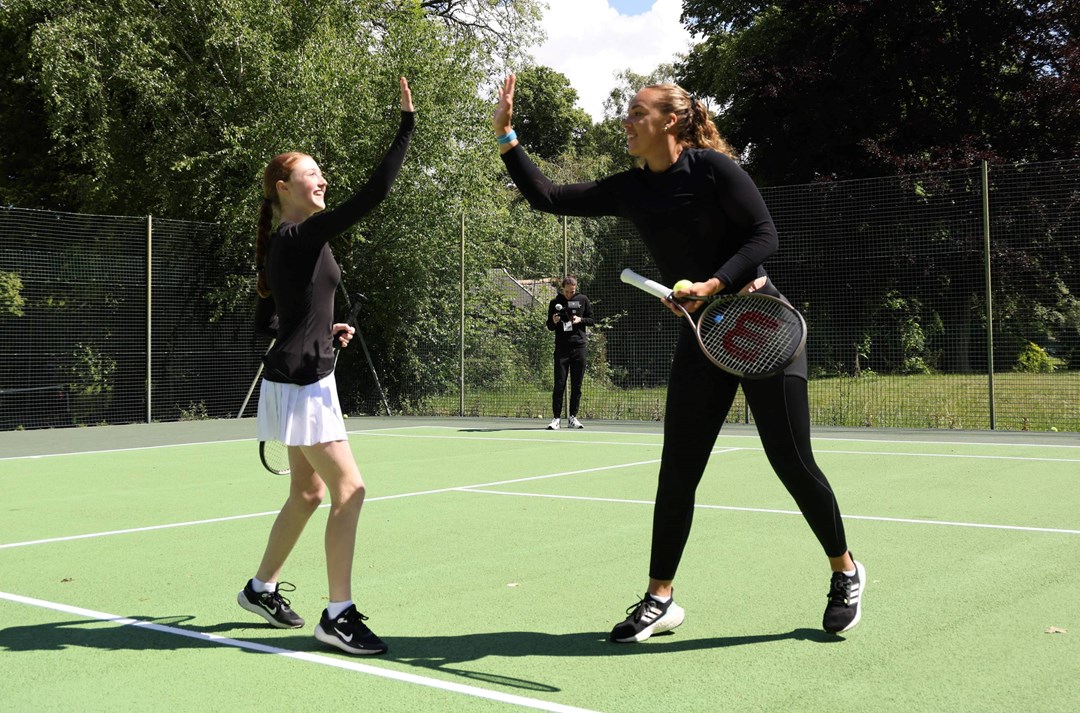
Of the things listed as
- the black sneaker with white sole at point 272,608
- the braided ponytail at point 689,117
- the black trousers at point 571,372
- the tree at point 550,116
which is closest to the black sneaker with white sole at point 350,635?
the black sneaker with white sole at point 272,608

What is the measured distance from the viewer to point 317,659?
393 centimetres

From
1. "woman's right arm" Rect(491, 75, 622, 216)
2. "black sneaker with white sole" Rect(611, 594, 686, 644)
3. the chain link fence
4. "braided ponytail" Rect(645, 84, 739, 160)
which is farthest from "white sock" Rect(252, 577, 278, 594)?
the chain link fence

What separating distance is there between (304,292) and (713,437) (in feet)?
5.18

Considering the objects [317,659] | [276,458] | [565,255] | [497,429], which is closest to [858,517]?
[276,458]

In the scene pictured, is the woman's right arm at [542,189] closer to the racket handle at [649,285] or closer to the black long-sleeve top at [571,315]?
the racket handle at [649,285]

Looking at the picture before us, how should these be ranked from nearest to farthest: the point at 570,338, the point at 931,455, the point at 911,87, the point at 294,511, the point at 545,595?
the point at 294,511
the point at 545,595
the point at 931,455
the point at 570,338
the point at 911,87

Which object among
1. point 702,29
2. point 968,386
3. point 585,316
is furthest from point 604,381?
point 702,29

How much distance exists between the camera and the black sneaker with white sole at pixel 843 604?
4121mm

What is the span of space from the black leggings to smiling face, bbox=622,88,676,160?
0.69m

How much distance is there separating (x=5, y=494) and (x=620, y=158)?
128 feet

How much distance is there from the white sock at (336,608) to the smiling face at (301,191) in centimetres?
142

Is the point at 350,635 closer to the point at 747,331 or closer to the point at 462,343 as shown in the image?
the point at 747,331

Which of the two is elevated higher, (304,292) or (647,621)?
(304,292)

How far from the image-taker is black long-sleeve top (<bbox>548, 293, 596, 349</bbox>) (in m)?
15.0
